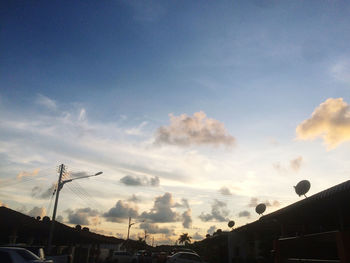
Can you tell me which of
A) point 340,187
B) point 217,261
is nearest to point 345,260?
point 340,187

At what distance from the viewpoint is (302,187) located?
1459 centimetres

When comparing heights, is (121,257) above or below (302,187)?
below

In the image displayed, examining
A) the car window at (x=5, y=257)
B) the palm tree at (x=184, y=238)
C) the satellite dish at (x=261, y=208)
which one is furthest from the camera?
the palm tree at (x=184, y=238)

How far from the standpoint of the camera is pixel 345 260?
327 inches

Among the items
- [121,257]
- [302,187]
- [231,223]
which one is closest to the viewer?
[302,187]

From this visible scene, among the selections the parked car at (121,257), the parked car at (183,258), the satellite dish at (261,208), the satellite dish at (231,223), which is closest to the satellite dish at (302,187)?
the parked car at (183,258)

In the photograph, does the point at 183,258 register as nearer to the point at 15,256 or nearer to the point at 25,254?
the point at 25,254

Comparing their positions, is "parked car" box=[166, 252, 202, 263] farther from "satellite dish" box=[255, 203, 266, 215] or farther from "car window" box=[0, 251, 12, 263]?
"car window" box=[0, 251, 12, 263]

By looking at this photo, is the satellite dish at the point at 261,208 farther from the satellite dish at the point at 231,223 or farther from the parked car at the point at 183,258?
the satellite dish at the point at 231,223

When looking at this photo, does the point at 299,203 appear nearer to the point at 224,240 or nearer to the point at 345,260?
the point at 345,260

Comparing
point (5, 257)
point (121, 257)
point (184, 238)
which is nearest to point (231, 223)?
point (121, 257)

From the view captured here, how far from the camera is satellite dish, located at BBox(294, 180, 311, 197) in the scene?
47.3ft

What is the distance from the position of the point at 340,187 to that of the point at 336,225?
12177 mm

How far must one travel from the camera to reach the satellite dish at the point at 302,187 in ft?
47.3
